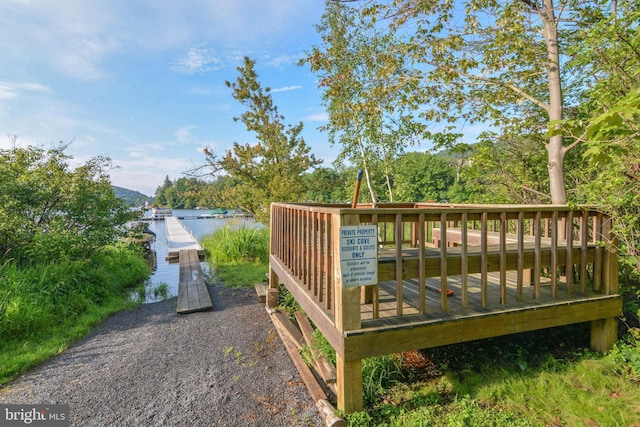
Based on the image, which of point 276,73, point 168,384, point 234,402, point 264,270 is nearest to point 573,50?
point 234,402

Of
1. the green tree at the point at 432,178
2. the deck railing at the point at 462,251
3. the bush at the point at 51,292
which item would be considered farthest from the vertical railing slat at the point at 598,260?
the green tree at the point at 432,178

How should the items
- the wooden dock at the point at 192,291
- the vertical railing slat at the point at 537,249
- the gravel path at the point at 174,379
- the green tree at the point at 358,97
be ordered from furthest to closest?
the green tree at the point at 358,97, the wooden dock at the point at 192,291, the vertical railing slat at the point at 537,249, the gravel path at the point at 174,379

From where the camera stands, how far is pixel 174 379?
2.87 metres

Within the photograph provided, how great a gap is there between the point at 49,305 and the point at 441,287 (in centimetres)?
530

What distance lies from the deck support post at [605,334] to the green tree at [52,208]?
295 inches

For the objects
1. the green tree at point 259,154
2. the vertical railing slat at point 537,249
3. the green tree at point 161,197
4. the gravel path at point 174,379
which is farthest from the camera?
the green tree at point 161,197

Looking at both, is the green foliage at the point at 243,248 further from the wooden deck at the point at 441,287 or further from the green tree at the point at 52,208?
the wooden deck at the point at 441,287

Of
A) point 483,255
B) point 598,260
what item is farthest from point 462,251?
point 598,260

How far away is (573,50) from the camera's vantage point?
3.33 meters

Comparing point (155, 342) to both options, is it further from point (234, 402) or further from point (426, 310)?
point (426, 310)

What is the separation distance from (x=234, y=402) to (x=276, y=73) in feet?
33.5

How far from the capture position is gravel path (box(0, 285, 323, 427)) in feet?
7.77

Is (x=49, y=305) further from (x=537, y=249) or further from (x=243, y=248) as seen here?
(x=537, y=249)

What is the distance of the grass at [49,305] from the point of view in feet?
11.3
